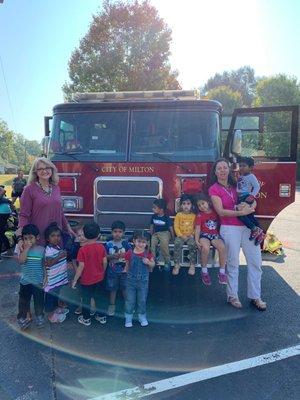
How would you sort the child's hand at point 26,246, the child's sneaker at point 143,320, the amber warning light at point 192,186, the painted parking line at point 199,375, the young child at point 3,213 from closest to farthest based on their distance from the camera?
the painted parking line at point 199,375 < the child's hand at point 26,246 < the child's sneaker at point 143,320 < the amber warning light at point 192,186 < the young child at point 3,213

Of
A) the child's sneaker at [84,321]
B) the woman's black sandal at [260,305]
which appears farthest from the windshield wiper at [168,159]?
the child's sneaker at [84,321]

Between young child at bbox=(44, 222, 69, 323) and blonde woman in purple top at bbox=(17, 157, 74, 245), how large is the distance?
0.13 m

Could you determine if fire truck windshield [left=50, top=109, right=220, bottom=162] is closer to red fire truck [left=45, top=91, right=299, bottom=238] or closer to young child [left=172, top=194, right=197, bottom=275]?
red fire truck [left=45, top=91, right=299, bottom=238]

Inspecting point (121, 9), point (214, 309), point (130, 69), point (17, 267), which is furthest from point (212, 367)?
point (121, 9)

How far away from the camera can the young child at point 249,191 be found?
4.67 meters

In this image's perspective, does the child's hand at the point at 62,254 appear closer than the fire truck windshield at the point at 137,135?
Yes

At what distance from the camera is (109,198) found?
5.45 meters

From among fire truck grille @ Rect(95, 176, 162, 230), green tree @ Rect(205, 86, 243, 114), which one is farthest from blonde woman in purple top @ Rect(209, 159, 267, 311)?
green tree @ Rect(205, 86, 243, 114)

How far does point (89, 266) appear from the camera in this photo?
4.46 metres

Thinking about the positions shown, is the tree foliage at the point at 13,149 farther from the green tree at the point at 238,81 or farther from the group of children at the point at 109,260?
the green tree at the point at 238,81

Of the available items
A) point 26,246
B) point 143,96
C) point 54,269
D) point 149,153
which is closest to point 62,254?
point 54,269

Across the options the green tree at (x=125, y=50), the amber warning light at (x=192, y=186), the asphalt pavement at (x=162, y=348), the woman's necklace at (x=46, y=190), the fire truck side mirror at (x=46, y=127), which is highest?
the green tree at (x=125, y=50)

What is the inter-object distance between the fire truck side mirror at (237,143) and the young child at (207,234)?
1.15 m

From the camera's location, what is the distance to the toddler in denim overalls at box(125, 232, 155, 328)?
4.46 meters
